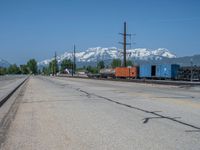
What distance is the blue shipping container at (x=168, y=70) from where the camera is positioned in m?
76.7

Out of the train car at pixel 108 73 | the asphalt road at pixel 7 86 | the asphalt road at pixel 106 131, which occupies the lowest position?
the asphalt road at pixel 7 86

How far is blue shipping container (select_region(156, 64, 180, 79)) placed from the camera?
76688mm

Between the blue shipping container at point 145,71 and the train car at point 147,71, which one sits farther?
the blue shipping container at point 145,71

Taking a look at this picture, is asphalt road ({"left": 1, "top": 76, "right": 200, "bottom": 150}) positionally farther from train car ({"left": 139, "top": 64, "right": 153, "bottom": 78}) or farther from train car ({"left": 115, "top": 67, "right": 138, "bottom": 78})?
train car ({"left": 115, "top": 67, "right": 138, "bottom": 78})

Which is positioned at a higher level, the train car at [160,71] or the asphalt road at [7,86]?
the train car at [160,71]

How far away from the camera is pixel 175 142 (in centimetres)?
866

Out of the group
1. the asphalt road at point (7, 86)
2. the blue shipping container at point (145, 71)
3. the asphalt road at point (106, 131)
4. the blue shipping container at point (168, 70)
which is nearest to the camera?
the asphalt road at point (106, 131)

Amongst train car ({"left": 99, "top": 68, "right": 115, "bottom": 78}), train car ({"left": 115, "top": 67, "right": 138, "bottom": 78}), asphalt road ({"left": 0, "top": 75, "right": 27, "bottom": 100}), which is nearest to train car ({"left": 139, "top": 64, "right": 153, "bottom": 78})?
train car ({"left": 115, "top": 67, "right": 138, "bottom": 78})

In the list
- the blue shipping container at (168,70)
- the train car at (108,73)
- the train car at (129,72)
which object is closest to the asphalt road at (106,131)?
the blue shipping container at (168,70)

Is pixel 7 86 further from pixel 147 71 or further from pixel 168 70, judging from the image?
pixel 147 71

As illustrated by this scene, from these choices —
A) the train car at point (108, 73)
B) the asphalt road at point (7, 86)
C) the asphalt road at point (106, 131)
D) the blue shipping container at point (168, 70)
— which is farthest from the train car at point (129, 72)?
the asphalt road at point (106, 131)

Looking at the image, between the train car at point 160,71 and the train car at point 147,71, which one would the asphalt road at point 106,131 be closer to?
the train car at point 160,71

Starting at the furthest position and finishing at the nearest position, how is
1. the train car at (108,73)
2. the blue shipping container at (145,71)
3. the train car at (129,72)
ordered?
1. the train car at (108,73)
2. the train car at (129,72)
3. the blue shipping container at (145,71)

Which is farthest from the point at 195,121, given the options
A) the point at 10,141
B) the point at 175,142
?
the point at 10,141
